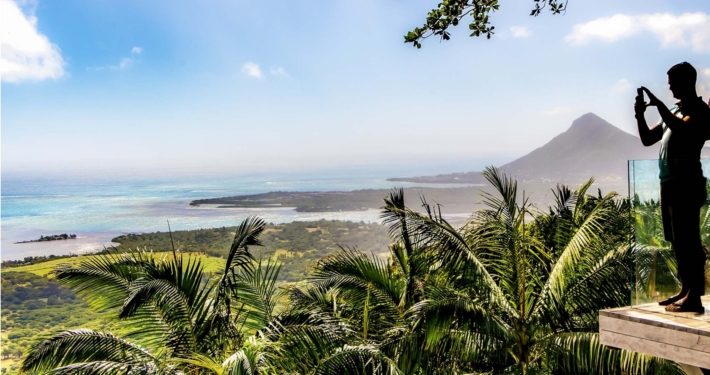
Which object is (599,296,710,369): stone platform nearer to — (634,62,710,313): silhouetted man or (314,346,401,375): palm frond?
(634,62,710,313): silhouetted man

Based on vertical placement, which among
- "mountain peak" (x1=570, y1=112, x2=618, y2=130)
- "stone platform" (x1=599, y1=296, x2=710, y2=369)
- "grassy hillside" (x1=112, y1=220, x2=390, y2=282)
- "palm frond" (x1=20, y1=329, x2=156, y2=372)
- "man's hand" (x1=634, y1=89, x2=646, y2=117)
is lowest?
"grassy hillside" (x1=112, y1=220, x2=390, y2=282)

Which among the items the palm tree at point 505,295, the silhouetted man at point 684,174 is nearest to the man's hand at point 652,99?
the silhouetted man at point 684,174

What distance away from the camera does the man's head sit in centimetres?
491

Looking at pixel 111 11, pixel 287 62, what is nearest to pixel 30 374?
pixel 111 11

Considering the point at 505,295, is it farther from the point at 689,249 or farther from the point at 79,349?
the point at 79,349

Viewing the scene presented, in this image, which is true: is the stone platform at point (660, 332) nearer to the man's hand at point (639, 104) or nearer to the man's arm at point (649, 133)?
the man's arm at point (649, 133)

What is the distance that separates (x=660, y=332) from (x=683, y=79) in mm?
1930

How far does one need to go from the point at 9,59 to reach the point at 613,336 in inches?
1972

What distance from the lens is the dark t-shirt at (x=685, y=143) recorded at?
4930 mm

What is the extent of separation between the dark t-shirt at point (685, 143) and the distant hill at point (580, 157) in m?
44.1

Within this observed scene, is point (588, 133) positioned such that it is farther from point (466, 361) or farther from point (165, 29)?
point (466, 361)

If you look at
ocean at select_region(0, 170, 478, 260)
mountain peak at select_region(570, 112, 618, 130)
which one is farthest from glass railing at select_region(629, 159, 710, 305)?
mountain peak at select_region(570, 112, 618, 130)

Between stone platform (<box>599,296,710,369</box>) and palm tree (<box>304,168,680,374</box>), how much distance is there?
2555 mm

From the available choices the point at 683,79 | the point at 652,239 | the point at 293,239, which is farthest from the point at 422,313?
the point at 293,239
